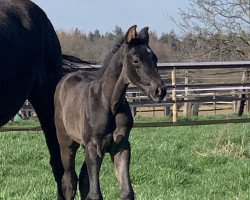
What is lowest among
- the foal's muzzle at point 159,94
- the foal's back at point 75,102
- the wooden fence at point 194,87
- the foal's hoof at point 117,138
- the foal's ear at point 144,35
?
the wooden fence at point 194,87

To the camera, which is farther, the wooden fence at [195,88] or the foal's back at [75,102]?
the wooden fence at [195,88]

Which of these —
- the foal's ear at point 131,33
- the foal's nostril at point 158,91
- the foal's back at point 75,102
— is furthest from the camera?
the foal's back at point 75,102

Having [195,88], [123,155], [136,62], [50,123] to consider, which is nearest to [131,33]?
[136,62]

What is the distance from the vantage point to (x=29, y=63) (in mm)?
4723

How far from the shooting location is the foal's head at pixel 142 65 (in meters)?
4.05

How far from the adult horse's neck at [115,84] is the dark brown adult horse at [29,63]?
61cm

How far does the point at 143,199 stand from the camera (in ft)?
17.5

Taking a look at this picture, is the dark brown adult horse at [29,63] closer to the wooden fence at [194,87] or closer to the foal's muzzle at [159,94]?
the foal's muzzle at [159,94]

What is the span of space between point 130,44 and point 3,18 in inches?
37.7

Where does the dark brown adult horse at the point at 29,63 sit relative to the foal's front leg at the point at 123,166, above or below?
above

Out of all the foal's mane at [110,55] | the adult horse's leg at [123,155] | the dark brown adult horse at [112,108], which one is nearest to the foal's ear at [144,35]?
the dark brown adult horse at [112,108]

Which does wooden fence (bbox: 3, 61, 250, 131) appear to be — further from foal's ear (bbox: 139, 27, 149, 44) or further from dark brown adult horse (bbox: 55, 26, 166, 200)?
foal's ear (bbox: 139, 27, 149, 44)

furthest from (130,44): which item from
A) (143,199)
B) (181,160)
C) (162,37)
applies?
(162,37)

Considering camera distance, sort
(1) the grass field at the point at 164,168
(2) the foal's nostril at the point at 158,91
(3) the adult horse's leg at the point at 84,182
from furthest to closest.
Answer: (1) the grass field at the point at 164,168 < (3) the adult horse's leg at the point at 84,182 < (2) the foal's nostril at the point at 158,91
